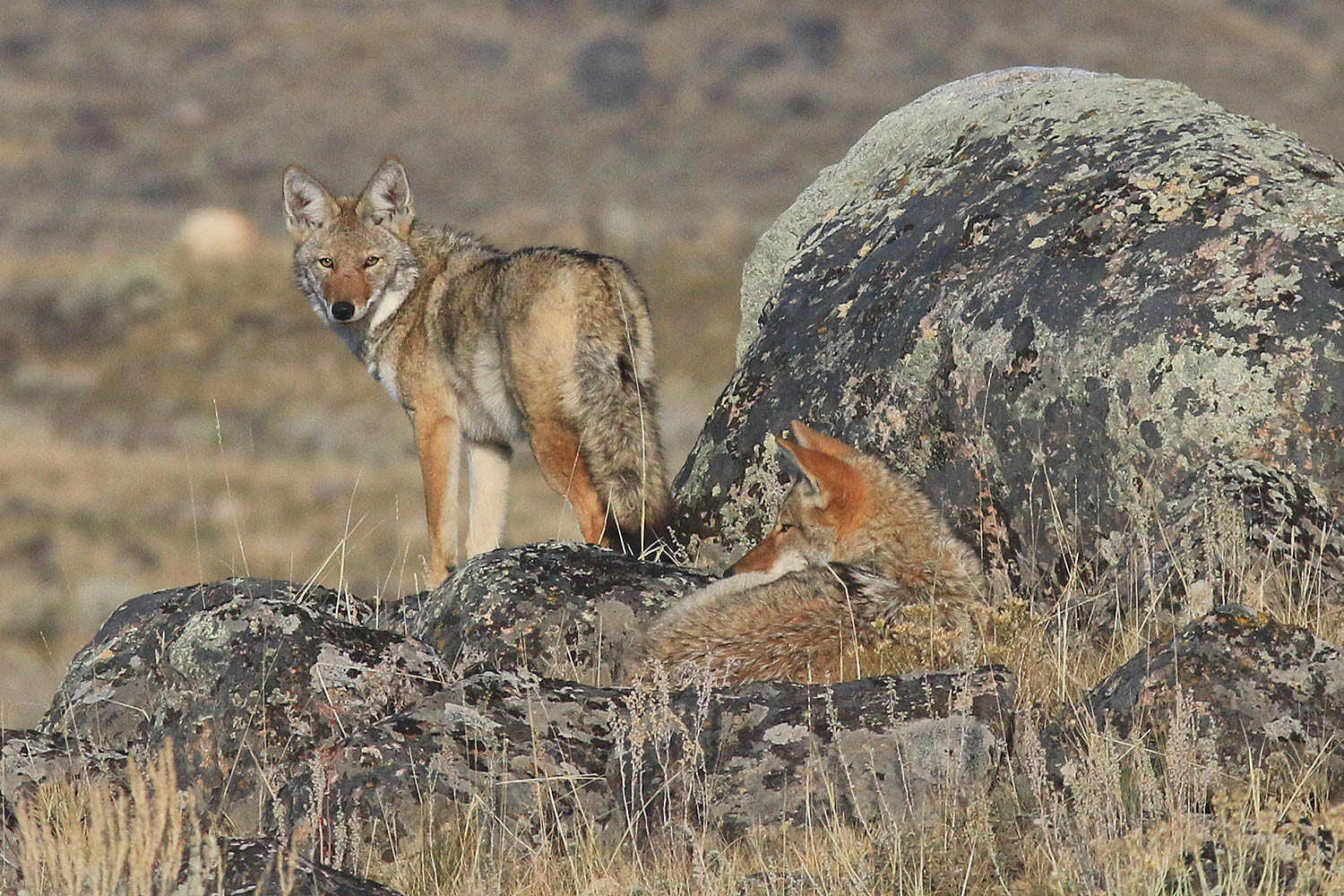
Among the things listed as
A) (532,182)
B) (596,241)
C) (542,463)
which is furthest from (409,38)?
(542,463)

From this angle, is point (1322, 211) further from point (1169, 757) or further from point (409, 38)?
point (409, 38)

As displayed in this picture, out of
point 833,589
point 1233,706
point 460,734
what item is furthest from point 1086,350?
point 460,734

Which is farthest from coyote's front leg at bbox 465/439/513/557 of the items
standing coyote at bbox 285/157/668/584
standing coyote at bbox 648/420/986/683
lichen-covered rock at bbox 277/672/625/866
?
lichen-covered rock at bbox 277/672/625/866

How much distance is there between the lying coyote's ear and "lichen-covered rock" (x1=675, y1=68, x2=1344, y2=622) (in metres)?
Result: 0.74

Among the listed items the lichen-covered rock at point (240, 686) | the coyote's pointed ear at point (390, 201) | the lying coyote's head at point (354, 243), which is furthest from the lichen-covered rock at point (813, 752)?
the coyote's pointed ear at point (390, 201)

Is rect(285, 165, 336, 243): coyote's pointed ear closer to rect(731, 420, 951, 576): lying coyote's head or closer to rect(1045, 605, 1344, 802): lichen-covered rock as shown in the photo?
rect(731, 420, 951, 576): lying coyote's head

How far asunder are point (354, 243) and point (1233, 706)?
663 centimetres

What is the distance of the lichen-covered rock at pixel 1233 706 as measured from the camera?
13.1 ft

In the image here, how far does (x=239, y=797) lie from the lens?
471 cm

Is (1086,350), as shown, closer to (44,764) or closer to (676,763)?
(676,763)

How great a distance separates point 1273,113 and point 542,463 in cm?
5989

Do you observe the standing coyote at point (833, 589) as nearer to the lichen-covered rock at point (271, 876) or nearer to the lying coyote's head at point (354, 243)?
the lichen-covered rock at point (271, 876)

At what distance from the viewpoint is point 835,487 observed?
18.7 ft

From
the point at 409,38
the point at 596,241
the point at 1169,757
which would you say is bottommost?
the point at 1169,757
